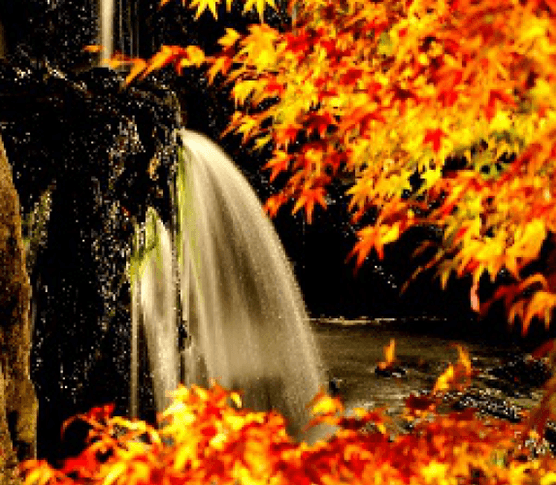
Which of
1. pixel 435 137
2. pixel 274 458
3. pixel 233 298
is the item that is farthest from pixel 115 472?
pixel 233 298

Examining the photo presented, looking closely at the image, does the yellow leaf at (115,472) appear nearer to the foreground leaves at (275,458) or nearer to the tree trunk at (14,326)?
the foreground leaves at (275,458)

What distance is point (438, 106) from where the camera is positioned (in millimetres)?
3916

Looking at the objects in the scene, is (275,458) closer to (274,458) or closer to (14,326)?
(274,458)

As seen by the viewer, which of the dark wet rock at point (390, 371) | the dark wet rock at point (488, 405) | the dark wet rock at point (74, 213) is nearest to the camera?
the dark wet rock at point (74, 213)

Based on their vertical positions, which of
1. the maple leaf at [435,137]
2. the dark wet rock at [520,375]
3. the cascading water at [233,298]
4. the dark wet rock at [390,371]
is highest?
the maple leaf at [435,137]

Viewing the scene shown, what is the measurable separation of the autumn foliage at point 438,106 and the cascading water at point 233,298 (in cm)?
432

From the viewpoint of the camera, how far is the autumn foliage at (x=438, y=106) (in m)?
2.83

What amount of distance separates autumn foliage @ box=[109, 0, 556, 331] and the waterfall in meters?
10.5

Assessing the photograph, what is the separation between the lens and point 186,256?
11383mm

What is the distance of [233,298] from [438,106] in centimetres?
906

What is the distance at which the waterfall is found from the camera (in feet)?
48.8

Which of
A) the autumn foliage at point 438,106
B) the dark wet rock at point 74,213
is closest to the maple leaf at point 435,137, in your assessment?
the autumn foliage at point 438,106

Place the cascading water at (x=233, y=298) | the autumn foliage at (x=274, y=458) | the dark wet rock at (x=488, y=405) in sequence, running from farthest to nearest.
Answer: the cascading water at (x=233, y=298) < the dark wet rock at (x=488, y=405) < the autumn foliage at (x=274, y=458)

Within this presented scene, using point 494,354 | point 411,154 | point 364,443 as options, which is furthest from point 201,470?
point 494,354
